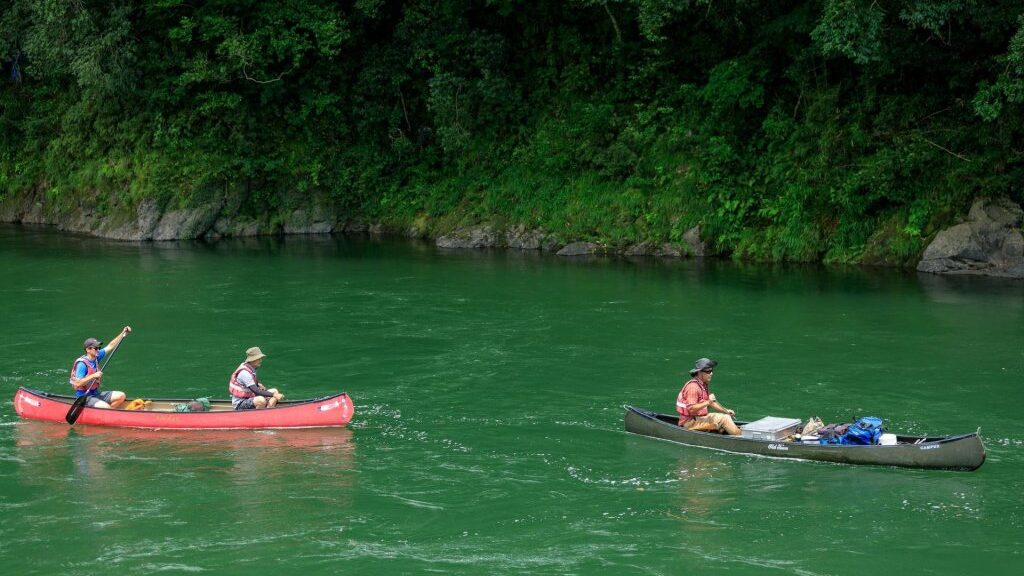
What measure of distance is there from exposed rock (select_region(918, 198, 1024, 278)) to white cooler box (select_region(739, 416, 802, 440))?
13.8 m

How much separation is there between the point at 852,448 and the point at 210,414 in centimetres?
849

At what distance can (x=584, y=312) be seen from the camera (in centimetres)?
2302

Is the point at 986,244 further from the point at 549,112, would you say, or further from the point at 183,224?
the point at 183,224

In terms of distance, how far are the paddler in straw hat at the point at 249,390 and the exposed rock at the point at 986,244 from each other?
1747 cm

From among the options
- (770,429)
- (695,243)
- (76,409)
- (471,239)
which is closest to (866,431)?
(770,429)

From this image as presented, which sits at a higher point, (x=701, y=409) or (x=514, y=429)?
(x=701, y=409)

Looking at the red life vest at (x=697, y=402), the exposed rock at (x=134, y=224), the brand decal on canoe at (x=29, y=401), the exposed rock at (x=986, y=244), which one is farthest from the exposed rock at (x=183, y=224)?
the red life vest at (x=697, y=402)

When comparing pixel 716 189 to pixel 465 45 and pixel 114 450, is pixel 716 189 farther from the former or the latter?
pixel 114 450

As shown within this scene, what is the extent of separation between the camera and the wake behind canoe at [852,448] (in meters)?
12.6

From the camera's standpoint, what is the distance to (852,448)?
1309 cm

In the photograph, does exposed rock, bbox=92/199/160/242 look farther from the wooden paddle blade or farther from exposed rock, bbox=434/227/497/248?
the wooden paddle blade

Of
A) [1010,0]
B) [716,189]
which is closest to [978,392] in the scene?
[1010,0]

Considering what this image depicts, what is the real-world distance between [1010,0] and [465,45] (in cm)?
1647

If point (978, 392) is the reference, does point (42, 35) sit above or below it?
above
